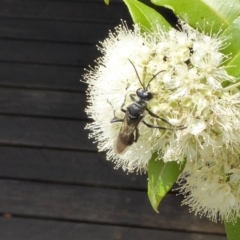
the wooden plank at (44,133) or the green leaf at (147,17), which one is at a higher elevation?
the green leaf at (147,17)

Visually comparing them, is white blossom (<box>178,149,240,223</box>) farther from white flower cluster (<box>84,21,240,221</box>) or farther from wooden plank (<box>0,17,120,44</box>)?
wooden plank (<box>0,17,120,44</box>)

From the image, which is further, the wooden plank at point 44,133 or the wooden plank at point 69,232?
the wooden plank at point 44,133

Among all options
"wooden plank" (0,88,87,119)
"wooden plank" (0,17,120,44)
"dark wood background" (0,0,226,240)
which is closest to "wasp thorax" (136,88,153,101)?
"dark wood background" (0,0,226,240)

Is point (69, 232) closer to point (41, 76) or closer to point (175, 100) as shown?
point (41, 76)

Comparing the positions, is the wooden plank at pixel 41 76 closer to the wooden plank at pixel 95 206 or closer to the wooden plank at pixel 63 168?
the wooden plank at pixel 63 168

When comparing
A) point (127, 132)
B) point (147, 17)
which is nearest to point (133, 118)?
point (127, 132)

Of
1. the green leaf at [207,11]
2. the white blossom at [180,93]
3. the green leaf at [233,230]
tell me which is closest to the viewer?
the white blossom at [180,93]

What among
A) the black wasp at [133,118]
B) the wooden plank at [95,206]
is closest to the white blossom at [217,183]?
the black wasp at [133,118]
